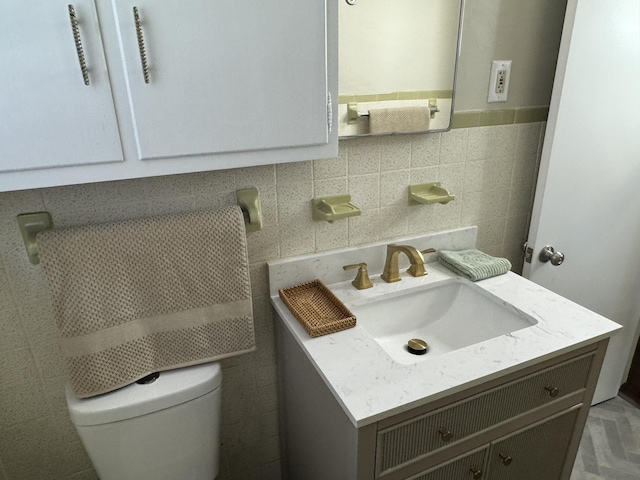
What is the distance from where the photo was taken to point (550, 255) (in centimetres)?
146

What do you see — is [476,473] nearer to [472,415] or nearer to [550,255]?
[472,415]

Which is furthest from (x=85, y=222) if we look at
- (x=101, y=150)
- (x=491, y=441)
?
(x=491, y=441)

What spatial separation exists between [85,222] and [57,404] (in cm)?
50

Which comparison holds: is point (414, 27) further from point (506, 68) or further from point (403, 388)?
point (403, 388)

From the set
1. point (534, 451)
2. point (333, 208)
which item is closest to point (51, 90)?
point (333, 208)

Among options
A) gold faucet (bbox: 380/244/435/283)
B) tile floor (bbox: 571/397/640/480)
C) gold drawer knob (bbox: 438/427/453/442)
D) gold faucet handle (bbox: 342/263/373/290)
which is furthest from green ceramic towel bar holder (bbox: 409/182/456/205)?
tile floor (bbox: 571/397/640/480)

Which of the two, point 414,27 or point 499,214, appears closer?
point 414,27

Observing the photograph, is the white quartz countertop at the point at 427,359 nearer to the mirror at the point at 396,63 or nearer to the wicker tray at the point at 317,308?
the wicker tray at the point at 317,308

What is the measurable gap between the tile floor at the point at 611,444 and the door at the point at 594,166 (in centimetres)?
50

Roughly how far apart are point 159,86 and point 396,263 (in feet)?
2.69

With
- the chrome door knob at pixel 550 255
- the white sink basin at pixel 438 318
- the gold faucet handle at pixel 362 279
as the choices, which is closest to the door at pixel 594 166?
the chrome door knob at pixel 550 255

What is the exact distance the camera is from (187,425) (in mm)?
1008

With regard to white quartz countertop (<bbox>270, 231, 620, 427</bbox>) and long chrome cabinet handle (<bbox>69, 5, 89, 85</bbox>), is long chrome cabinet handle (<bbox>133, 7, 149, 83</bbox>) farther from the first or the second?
white quartz countertop (<bbox>270, 231, 620, 427</bbox>)

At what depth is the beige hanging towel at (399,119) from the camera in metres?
1.17
